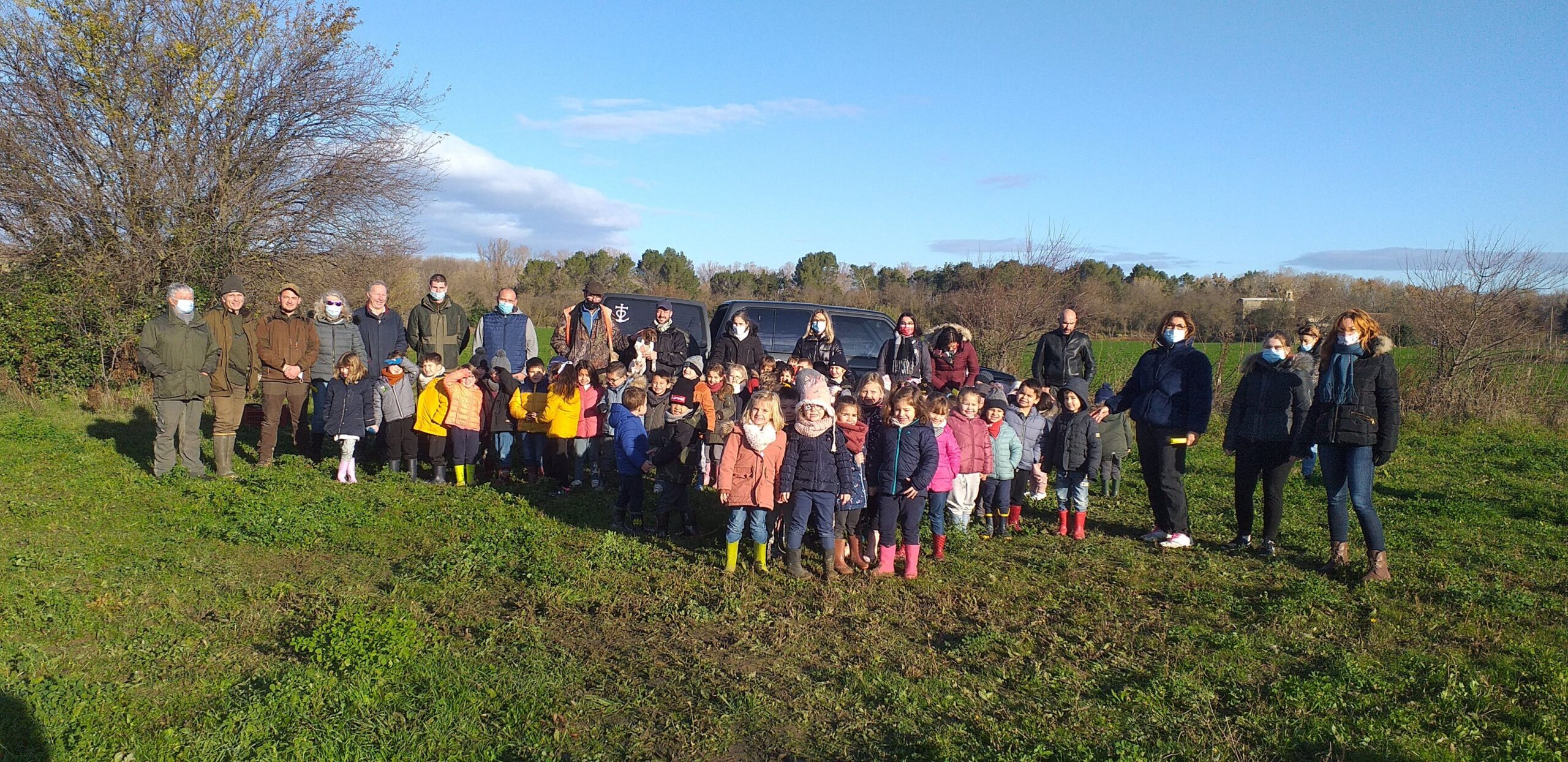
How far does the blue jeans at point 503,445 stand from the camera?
923 centimetres

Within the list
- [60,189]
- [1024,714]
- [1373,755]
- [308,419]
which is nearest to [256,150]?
[60,189]

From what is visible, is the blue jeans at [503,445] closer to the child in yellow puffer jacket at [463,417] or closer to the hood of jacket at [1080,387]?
the child in yellow puffer jacket at [463,417]

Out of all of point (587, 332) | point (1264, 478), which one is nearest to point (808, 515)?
point (1264, 478)

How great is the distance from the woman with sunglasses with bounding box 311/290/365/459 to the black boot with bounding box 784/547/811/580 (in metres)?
5.36

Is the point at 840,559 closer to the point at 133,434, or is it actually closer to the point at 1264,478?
the point at 1264,478

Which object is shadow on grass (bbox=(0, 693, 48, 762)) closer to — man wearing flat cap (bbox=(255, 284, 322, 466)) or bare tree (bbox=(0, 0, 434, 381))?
man wearing flat cap (bbox=(255, 284, 322, 466))

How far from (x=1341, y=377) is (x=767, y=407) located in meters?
3.81

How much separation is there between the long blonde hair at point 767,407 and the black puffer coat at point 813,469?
0.16 m

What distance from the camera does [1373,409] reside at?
19.6ft

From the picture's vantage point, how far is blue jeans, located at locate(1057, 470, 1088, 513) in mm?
7699

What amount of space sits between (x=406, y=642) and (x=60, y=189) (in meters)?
13.1

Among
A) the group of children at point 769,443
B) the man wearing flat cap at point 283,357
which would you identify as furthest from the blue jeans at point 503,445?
the man wearing flat cap at point 283,357

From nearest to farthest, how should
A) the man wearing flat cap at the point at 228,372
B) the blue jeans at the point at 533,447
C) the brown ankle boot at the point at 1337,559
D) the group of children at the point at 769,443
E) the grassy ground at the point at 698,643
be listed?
the grassy ground at the point at 698,643 < the group of children at the point at 769,443 < the brown ankle boot at the point at 1337,559 < the man wearing flat cap at the point at 228,372 < the blue jeans at the point at 533,447

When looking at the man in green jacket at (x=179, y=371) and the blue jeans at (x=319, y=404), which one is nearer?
the man in green jacket at (x=179, y=371)
